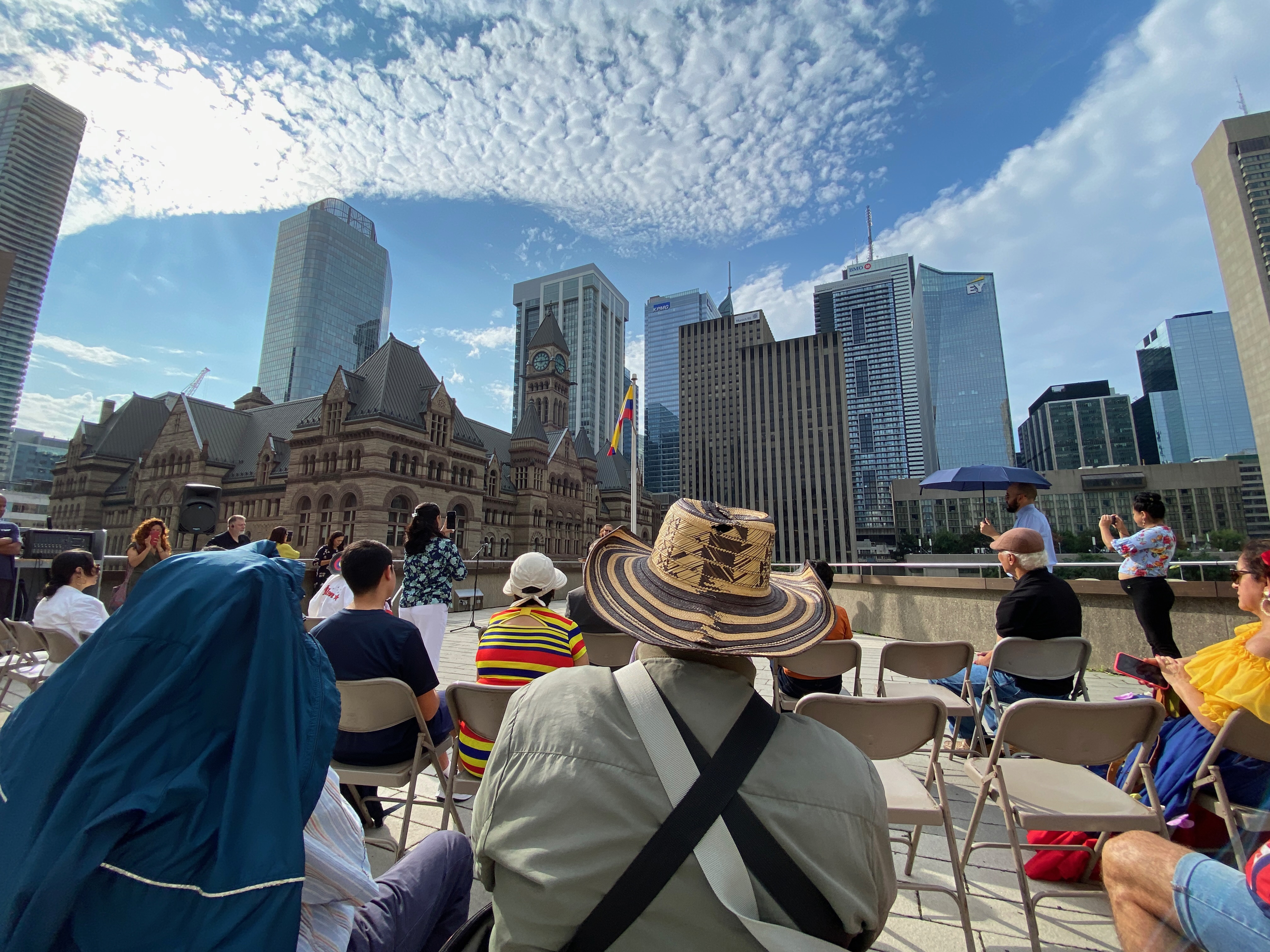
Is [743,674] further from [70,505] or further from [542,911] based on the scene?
[70,505]

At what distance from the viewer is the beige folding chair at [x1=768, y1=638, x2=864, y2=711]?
4281 mm

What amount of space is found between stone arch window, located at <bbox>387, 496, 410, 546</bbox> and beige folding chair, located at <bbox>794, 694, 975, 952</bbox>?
33.7 metres

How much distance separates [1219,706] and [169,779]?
13.5 feet

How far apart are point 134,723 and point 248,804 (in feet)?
0.92

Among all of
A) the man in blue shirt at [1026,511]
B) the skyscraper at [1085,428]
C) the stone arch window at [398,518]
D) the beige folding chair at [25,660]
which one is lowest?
the beige folding chair at [25,660]

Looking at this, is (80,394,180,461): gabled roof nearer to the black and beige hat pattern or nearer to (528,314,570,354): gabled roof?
(528,314,570,354): gabled roof

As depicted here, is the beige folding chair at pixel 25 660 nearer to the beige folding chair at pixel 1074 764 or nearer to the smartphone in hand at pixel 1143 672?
the beige folding chair at pixel 1074 764

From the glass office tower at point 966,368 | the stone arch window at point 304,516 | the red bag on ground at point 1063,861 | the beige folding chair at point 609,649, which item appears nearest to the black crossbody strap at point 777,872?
the red bag on ground at point 1063,861

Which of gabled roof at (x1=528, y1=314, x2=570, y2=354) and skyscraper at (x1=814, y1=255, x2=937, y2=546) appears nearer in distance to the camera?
gabled roof at (x1=528, y1=314, x2=570, y2=354)

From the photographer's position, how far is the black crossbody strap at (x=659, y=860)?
1149 millimetres

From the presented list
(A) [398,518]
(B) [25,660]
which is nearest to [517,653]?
(B) [25,660]

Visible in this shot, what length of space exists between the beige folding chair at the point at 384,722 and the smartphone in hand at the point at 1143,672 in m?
3.92

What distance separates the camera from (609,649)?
525 centimetres

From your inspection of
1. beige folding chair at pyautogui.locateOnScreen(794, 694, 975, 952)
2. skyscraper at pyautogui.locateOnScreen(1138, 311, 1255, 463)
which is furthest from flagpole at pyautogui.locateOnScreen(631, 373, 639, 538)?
skyscraper at pyautogui.locateOnScreen(1138, 311, 1255, 463)
